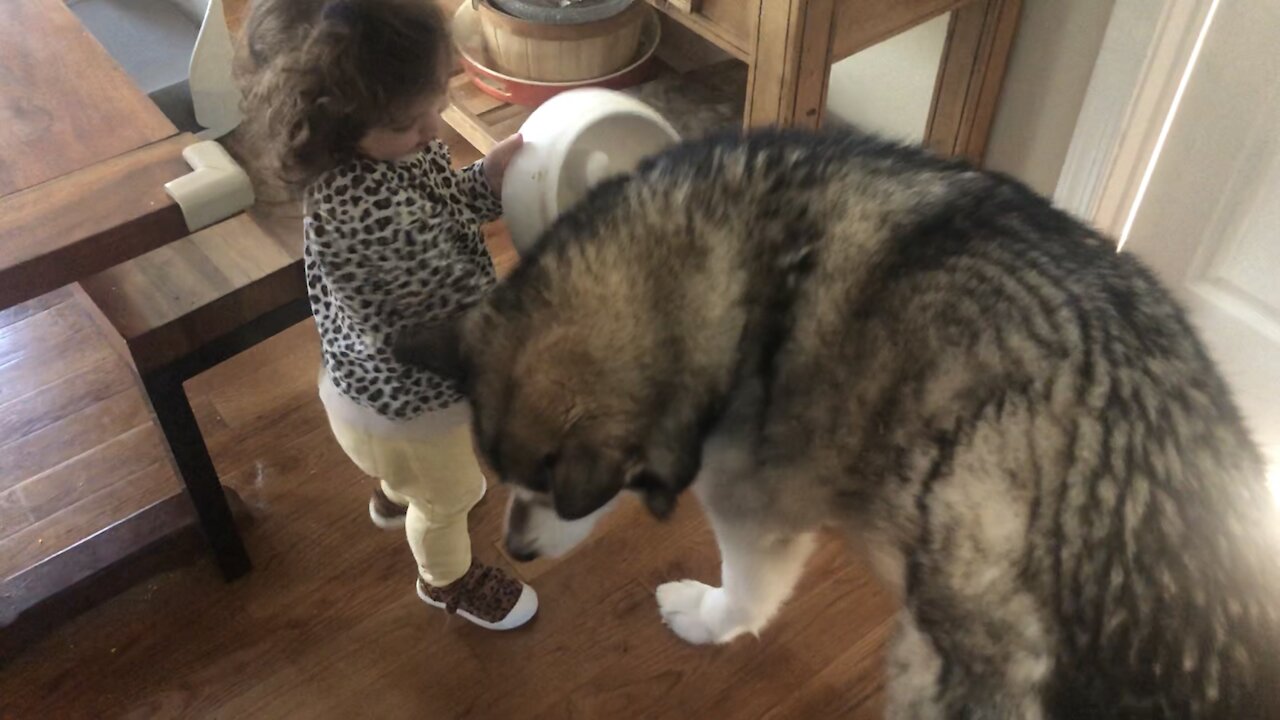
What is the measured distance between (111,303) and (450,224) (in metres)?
0.58

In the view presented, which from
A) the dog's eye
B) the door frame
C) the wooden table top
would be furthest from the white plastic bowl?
the door frame

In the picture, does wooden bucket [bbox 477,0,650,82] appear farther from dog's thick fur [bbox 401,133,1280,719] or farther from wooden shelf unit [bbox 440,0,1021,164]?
dog's thick fur [bbox 401,133,1280,719]

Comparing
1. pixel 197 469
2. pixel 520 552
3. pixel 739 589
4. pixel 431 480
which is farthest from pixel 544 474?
pixel 197 469

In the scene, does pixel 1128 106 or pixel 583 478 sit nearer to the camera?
pixel 583 478

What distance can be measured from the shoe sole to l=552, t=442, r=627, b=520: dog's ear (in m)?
0.71

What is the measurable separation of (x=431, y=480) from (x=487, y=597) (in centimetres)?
32

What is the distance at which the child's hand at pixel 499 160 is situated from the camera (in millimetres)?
1296

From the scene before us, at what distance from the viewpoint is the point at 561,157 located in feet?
4.17

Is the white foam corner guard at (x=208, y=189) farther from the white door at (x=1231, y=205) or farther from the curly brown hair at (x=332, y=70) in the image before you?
the white door at (x=1231, y=205)

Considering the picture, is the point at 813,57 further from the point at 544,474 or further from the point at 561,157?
the point at 544,474

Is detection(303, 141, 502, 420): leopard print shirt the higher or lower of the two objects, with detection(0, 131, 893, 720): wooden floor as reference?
higher

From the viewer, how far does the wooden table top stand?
3.74ft

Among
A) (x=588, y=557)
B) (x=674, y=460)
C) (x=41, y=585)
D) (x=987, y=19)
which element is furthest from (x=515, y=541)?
(x=987, y=19)

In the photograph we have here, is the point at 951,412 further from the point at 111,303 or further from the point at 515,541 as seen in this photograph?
the point at 111,303
